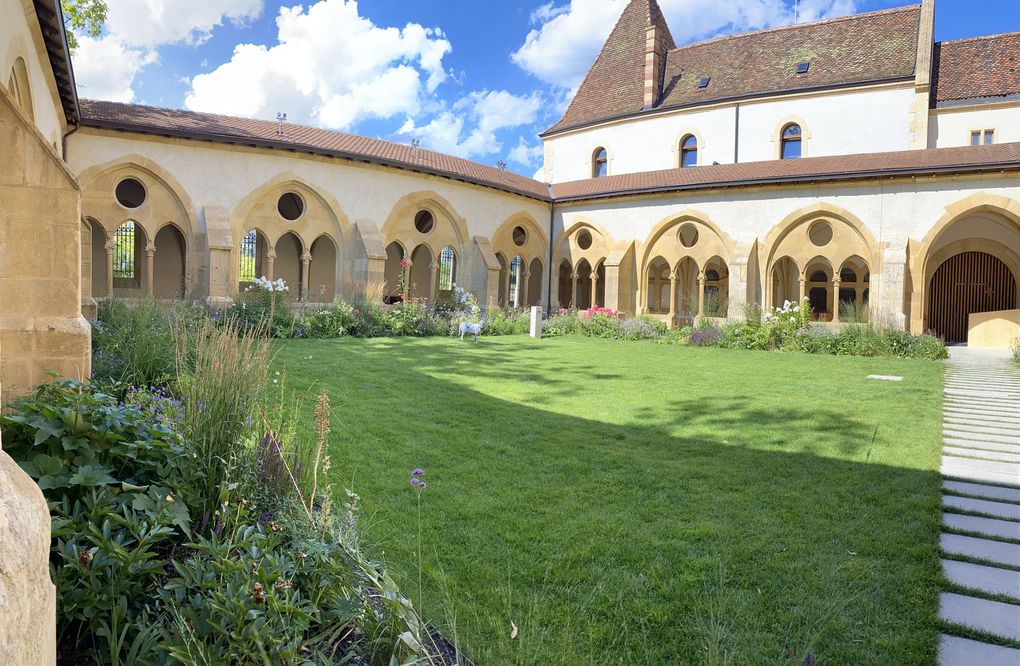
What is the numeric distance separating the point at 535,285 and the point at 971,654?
76.9 feet

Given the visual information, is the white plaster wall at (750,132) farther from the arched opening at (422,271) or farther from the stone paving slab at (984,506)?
the stone paving slab at (984,506)

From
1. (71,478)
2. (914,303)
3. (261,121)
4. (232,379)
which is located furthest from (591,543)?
(261,121)

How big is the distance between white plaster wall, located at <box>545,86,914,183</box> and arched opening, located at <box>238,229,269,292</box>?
15846mm

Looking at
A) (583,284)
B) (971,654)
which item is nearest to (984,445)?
(971,654)

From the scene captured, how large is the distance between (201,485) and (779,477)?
412 cm

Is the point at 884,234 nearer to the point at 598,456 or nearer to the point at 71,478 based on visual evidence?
the point at 598,456

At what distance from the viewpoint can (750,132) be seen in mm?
25688

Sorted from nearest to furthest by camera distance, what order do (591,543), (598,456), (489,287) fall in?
(591,543) → (598,456) → (489,287)

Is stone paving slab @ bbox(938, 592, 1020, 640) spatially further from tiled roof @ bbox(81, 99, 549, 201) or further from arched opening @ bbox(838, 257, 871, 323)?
arched opening @ bbox(838, 257, 871, 323)

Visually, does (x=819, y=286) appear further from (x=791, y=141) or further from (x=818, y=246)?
(x=818, y=246)

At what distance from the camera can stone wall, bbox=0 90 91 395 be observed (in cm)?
430

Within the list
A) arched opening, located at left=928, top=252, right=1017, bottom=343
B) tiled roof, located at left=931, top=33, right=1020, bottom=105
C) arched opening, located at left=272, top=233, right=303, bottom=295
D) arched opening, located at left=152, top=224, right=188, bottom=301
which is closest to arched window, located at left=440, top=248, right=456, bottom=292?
arched opening, located at left=272, top=233, right=303, bottom=295

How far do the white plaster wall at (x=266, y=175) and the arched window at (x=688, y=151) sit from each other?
409 inches

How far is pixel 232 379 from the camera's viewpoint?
3176 millimetres
